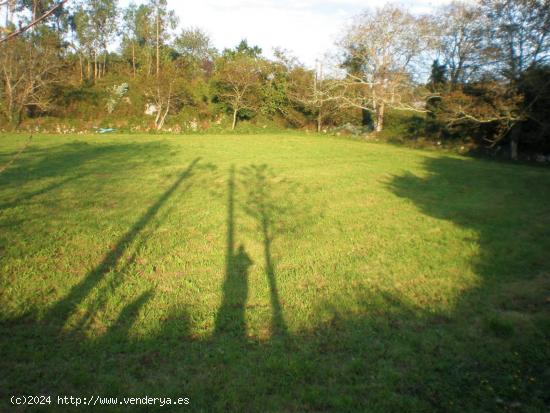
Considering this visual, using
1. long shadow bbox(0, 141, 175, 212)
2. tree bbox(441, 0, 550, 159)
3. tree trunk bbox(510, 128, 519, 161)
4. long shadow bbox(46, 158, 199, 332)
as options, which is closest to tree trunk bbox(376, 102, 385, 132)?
tree bbox(441, 0, 550, 159)

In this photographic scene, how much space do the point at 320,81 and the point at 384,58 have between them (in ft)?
16.4

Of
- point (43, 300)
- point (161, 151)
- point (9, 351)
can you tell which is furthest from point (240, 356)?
point (161, 151)

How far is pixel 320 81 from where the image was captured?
1091 inches

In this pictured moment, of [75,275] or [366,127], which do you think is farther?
[366,127]

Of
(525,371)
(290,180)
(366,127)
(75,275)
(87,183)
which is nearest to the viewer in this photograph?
(525,371)

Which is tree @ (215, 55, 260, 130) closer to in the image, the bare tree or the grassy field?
the bare tree

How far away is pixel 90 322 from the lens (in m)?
3.54

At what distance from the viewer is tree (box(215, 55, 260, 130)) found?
28.1 meters

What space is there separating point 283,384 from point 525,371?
2049 mm

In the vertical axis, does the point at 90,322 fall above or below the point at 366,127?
below

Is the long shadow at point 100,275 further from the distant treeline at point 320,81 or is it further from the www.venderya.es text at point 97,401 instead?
the distant treeline at point 320,81

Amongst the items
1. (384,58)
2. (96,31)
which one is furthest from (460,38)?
(96,31)

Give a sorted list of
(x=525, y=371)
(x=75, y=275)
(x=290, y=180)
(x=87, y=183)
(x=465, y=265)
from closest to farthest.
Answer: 1. (x=525, y=371)
2. (x=75, y=275)
3. (x=465, y=265)
4. (x=87, y=183)
5. (x=290, y=180)

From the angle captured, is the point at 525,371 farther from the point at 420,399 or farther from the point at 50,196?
the point at 50,196
